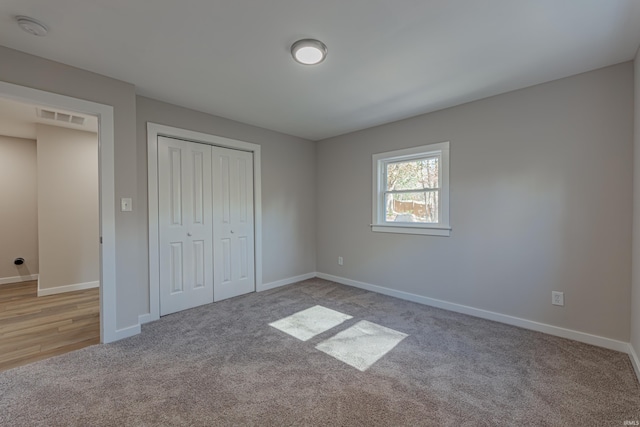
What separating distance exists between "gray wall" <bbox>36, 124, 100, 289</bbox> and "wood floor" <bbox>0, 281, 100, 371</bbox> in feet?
1.20

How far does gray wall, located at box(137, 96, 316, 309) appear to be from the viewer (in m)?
3.66

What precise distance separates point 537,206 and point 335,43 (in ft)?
7.87

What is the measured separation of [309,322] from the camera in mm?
2979

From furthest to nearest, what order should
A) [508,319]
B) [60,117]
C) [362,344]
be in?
1. [60,117]
2. [508,319]
3. [362,344]

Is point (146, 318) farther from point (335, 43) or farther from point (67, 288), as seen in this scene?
point (335, 43)

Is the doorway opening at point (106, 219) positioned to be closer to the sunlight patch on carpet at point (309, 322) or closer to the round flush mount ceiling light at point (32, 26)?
the round flush mount ceiling light at point (32, 26)

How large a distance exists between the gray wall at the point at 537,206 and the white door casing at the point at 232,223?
2.04 m

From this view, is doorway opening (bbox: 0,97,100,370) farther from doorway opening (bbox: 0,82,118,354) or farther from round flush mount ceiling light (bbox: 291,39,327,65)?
round flush mount ceiling light (bbox: 291,39,327,65)

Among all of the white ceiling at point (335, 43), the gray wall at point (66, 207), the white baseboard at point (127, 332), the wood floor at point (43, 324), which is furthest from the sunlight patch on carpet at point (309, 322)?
the gray wall at point (66, 207)

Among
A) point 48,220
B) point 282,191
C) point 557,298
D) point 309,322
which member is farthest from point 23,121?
point 557,298

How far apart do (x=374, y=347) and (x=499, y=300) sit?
5.04ft

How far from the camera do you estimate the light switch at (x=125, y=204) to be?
2.62 m

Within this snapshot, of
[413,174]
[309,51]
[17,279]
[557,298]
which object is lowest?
[17,279]

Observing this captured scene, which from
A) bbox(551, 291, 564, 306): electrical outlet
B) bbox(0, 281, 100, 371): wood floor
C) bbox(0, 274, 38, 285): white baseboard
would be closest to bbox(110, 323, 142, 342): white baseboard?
bbox(0, 281, 100, 371): wood floor
